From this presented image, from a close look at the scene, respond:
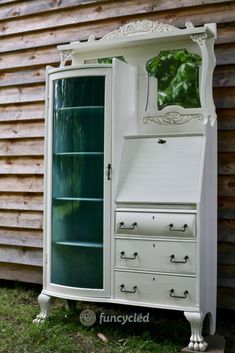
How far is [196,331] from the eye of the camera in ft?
9.25

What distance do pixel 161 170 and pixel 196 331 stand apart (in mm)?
1011

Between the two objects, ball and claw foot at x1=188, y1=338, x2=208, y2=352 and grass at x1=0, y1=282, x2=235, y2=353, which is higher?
ball and claw foot at x1=188, y1=338, x2=208, y2=352

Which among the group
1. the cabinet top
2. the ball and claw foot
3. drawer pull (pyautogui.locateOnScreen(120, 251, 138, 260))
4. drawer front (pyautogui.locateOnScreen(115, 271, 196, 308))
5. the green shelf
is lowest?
the ball and claw foot

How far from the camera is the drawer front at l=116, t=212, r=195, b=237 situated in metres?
2.84

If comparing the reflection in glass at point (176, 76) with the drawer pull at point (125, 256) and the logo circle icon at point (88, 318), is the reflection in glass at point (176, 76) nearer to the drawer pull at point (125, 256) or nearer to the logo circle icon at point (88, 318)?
the drawer pull at point (125, 256)

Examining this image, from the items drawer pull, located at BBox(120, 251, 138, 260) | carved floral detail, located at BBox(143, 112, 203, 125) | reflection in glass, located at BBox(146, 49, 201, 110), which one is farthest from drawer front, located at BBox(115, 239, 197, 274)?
reflection in glass, located at BBox(146, 49, 201, 110)

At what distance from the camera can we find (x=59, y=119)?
3344 mm

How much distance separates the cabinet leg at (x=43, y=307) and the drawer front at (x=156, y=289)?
59cm

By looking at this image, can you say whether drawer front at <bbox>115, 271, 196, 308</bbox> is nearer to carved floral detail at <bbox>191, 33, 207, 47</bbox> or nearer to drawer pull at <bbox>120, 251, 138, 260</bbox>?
drawer pull at <bbox>120, 251, 138, 260</bbox>

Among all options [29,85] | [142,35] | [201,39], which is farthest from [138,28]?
[29,85]

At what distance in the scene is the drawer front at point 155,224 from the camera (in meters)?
2.84

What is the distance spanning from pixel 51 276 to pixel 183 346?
1.03m

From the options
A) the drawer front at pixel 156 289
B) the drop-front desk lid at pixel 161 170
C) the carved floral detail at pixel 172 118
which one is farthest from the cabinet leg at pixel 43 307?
the carved floral detail at pixel 172 118

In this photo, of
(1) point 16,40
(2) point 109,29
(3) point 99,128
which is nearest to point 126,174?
(3) point 99,128
